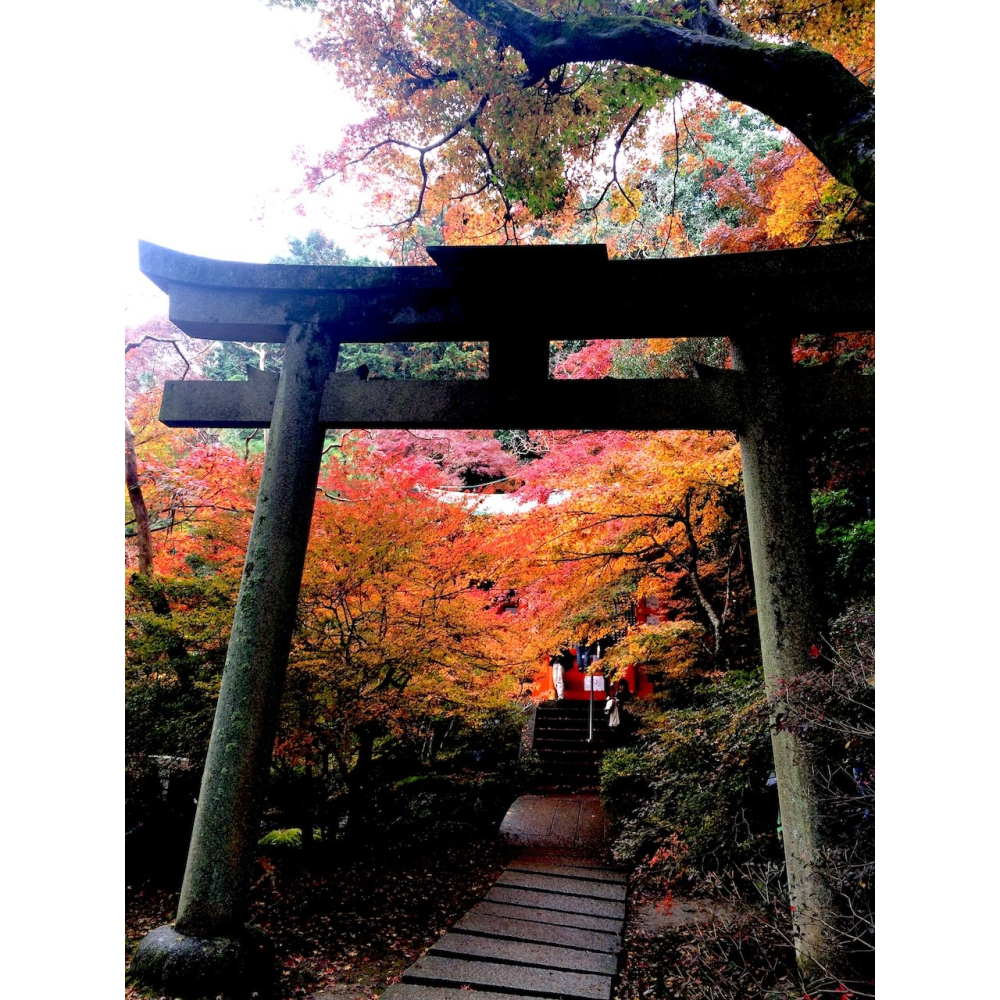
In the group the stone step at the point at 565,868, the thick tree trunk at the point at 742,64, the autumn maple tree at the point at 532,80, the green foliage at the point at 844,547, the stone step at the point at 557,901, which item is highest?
the autumn maple tree at the point at 532,80

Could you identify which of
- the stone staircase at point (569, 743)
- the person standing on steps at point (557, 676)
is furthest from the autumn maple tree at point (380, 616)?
the person standing on steps at point (557, 676)

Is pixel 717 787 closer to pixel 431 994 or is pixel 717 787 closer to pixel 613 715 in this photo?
pixel 431 994

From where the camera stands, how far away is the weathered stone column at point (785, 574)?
2597mm

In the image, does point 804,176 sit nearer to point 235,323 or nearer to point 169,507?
point 235,323

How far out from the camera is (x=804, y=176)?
18.5 ft

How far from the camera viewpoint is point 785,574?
2.91 metres

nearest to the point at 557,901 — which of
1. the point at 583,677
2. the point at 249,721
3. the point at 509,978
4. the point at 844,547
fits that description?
the point at 509,978

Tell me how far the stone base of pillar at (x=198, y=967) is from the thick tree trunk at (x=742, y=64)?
408 centimetres

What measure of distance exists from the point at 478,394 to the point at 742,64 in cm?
194

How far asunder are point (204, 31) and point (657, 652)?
6.27m

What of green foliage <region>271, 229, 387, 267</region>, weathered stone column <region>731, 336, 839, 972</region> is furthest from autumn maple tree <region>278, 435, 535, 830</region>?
green foliage <region>271, 229, 387, 267</region>

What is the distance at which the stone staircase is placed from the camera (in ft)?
30.9

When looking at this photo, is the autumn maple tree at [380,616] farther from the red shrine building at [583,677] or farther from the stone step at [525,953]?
the red shrine building at [583,677]
